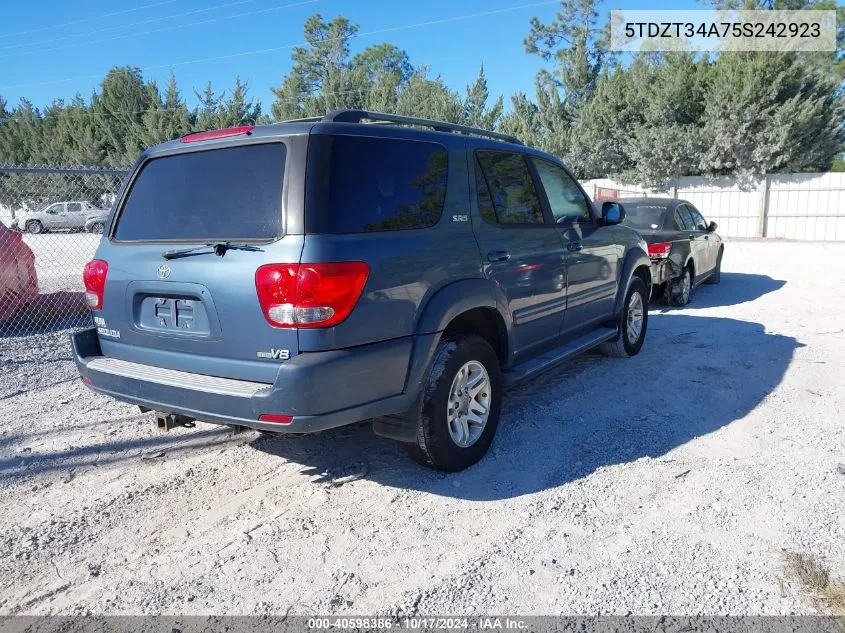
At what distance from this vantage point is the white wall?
71.2ft

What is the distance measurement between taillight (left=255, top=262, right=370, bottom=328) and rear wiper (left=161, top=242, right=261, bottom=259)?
18 centimetres

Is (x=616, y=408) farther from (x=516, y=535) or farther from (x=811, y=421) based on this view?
(x=516, y=535)

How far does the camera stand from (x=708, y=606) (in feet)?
8.48

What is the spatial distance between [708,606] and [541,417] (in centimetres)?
216

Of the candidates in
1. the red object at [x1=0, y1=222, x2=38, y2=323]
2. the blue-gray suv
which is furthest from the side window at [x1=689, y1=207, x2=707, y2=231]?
the red object at [x1=0, y1=222, x2=38, y2=323]

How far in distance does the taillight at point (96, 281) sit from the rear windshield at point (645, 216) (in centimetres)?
743

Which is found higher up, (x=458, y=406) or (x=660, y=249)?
(x=660, y=249)

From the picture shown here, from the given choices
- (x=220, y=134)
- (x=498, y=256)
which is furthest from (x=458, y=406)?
(x=220, y=134)

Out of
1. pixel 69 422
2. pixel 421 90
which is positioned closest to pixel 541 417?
pixel 69 422

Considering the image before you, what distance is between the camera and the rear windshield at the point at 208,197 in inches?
121

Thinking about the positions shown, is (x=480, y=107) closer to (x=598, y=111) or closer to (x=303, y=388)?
(x=598, y=111)

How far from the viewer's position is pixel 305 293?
9.29 ft

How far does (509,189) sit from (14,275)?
597 cm

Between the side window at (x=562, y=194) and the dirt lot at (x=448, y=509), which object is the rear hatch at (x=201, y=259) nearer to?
the dirt lot at (x=448, y=509)
